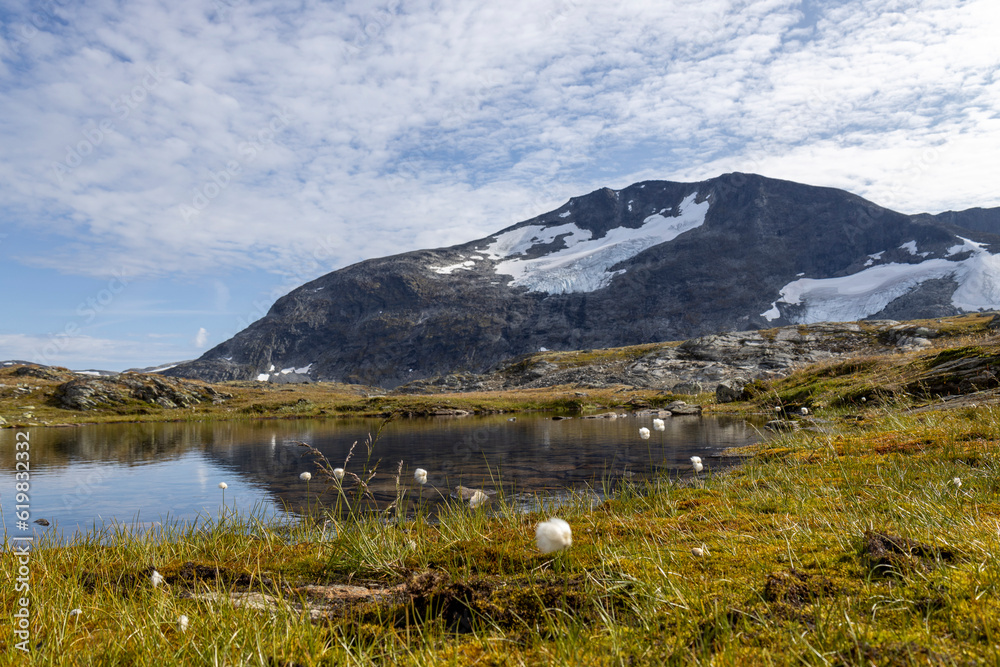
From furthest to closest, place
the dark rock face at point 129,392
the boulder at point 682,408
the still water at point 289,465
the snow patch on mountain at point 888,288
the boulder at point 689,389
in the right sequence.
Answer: the snow patch on mountain at point 888,288 → the dark rock face at point 129,392 → the boulder at point 689,389 → the boulder at point 682,408 → the still water at point 289,465

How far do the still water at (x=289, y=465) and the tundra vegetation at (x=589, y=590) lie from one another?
214 centimetres

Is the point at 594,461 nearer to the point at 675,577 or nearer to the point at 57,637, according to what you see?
the point at 675,577

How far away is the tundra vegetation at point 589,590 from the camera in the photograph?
265 cm

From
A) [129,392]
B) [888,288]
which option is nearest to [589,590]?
[129,392]

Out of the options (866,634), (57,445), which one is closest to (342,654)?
(866,634)

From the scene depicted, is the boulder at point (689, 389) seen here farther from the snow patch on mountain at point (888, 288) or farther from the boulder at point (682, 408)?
the snow patch on mountain at point (888, 288)

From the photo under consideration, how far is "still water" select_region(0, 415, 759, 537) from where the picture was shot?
13.3 meters

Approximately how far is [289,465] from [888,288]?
19104 centimetres

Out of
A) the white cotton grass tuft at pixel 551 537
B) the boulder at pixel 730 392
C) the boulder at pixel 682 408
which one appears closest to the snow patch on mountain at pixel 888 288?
the boulder at pixel 682 408

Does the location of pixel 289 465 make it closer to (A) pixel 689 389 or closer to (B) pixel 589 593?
(B) pixel 589 593

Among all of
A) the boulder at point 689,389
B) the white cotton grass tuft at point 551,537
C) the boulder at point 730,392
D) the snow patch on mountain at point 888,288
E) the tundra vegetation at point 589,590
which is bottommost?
the boulder at point 689,389

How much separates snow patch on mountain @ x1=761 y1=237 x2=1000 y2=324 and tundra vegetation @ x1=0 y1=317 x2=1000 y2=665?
182 meters

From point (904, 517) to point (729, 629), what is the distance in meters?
3.01

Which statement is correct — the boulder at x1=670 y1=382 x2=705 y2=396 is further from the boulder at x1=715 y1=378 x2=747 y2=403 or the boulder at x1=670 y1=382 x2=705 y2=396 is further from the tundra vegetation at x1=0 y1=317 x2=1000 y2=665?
the tundra vegetation at x1=0 y1=317 x2=1000 y2=665
